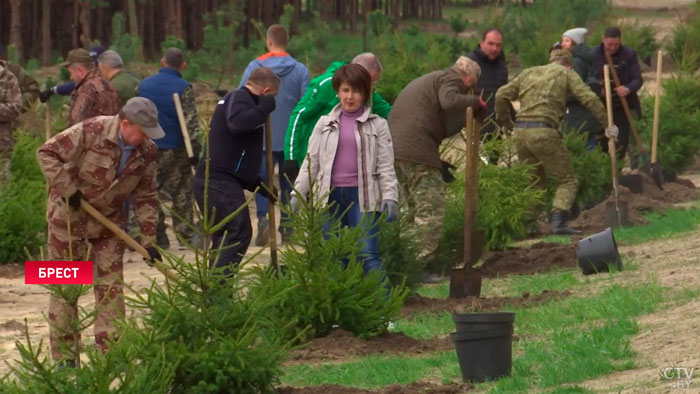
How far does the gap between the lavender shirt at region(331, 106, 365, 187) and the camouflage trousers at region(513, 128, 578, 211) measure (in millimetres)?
4169

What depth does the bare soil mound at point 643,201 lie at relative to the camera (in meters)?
14.3

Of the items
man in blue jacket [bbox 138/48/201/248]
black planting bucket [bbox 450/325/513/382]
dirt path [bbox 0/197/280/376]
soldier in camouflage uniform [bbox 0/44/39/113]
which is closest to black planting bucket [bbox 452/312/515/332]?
black planting bucket [bbox 450/325/513/382]

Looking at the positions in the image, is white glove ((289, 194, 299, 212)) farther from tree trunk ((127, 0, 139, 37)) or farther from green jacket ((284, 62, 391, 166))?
tree trunk ((127, 0, 139, 37))

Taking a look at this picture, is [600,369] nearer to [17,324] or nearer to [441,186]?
[441,186]

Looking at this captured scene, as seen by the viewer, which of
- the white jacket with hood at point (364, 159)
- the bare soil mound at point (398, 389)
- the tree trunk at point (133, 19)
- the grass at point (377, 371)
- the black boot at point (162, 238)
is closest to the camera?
the bare soil mound at point (398, 389)

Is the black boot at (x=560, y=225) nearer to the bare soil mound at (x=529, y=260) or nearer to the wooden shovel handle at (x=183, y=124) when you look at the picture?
the bare soil mound at (x=529, y=260)

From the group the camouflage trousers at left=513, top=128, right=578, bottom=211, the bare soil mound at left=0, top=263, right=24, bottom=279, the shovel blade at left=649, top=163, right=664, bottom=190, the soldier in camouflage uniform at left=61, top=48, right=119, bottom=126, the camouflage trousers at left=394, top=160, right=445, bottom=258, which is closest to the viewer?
the camouflage trousers at left=394, top=160, right=445, bottom=258

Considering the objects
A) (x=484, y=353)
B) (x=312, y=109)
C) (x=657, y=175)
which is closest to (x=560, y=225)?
(x=657, y=175)

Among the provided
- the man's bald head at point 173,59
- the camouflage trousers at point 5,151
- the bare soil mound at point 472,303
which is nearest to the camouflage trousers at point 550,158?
the man's bald head at point 173,59

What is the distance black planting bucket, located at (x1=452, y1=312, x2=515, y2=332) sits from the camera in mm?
6805

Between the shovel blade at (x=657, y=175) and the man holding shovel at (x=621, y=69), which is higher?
the man holding shovel at (x=621, y=69)

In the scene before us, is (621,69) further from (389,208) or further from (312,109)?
(389,208)

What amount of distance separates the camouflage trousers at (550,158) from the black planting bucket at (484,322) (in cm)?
603

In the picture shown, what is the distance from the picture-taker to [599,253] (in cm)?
1055
